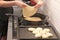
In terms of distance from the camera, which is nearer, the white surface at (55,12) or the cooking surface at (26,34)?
the cooking surface at (26,34)

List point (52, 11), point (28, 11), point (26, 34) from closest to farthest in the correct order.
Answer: point (26, 34) < point (28, 11) < point (52, 11)

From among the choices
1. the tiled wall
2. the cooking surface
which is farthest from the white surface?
the cooking surface

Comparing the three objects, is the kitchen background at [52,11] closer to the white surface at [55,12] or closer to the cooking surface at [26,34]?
the white surface at [55,12]

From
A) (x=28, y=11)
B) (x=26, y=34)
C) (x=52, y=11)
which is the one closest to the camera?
(x=26, y=34)

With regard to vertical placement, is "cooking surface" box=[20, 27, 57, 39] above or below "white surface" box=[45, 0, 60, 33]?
below

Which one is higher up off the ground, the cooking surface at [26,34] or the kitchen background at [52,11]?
the kitchen background at [52,11]

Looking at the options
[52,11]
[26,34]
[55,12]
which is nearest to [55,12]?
[55,12]

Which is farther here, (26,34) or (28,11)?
(28,11)

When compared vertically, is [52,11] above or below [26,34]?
above

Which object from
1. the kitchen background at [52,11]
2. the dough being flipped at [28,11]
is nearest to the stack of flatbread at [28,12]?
the dough being flipped at [28,11]

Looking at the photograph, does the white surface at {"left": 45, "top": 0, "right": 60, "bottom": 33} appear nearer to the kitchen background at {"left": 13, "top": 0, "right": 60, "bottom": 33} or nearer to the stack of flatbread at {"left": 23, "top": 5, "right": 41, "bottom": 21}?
the kitchen background at {"left": 13, "top": 0, "right": 60, "bottom": 33}

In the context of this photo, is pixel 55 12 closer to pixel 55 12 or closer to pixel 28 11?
pixel 55 12

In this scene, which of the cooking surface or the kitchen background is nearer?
the cooking surface

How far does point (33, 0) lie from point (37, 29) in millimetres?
593
